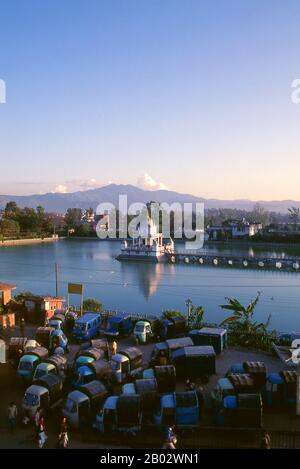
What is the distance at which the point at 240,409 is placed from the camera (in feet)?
17.1

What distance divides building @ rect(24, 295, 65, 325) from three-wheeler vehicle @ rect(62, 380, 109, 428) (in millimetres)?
5103

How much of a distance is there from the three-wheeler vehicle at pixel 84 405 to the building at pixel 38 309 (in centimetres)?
510

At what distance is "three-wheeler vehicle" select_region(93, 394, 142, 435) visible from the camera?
5.14 metres

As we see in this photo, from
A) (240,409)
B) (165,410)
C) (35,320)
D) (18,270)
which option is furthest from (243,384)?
(18,270)

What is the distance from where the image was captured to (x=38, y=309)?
1068cm

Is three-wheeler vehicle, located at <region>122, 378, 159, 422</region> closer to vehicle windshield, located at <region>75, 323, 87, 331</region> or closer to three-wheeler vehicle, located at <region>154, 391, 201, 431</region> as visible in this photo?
three-wheeler vehicle, located at <region>154, 391, 201, 431</region>

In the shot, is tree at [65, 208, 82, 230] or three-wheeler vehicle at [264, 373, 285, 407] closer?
three-wheeler vehicle at [264, 373, 285, 407]

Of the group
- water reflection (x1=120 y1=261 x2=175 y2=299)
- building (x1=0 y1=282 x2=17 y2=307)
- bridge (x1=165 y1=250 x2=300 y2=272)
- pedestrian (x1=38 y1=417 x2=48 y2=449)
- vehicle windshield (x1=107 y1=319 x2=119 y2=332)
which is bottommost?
water reflection (x1=120 y1=261 x2=175 y2=299)

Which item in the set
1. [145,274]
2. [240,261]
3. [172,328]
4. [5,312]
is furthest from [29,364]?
[240,261]

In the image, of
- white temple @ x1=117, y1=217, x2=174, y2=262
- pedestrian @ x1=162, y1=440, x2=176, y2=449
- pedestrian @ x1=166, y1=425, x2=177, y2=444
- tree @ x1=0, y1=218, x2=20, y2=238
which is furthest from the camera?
tree @ x1=0, y1=218, x2=20, y2=238

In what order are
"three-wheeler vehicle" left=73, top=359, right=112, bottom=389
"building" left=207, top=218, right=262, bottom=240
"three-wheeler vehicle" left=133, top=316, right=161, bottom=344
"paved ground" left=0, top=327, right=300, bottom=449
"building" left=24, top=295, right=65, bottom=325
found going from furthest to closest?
"building" left=207, top=218, right=262, bottom=240 < "building" left=24, top=295, right=65, bottom=325 < "three-wheeler vehicle" left=133, top=316, right=161, bottom=344 < "three-wheeler vehicle" left=73, top=359, right=112, bottom=389 < "paved ground" left=0, top=327, right=300, bottom=449

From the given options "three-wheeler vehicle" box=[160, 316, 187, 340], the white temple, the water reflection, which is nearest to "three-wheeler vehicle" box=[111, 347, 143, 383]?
"three-wheeler vehicle" box=[160, 316, 187, 340]

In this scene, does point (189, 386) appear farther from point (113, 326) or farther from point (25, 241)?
point (25, 241)

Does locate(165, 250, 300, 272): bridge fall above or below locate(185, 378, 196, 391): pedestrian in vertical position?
below
